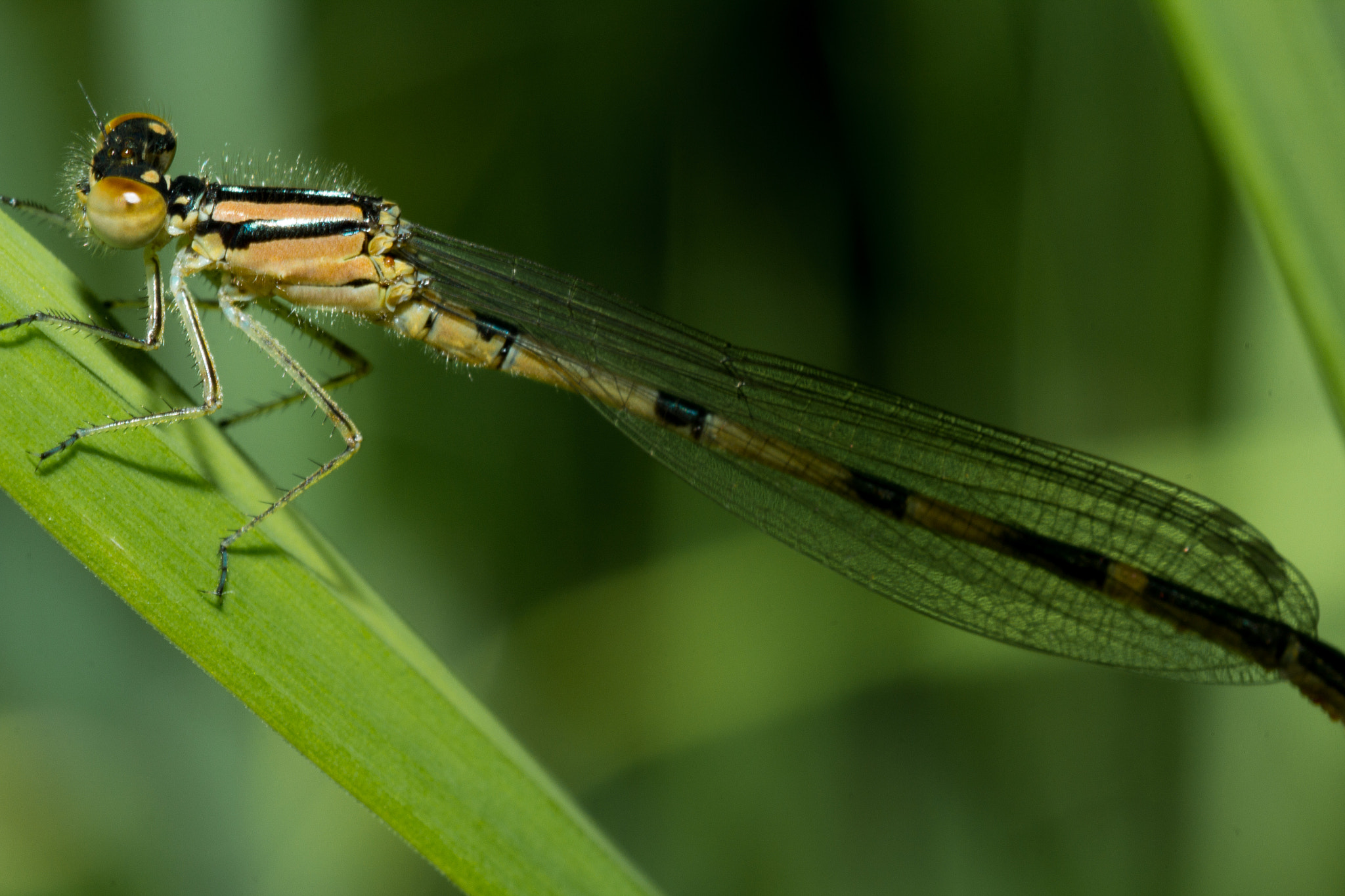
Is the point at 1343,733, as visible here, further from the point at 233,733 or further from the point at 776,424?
the point at 233,733

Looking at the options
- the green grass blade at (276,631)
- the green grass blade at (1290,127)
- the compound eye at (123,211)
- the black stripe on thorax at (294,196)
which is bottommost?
the green grass blade at (276,631)

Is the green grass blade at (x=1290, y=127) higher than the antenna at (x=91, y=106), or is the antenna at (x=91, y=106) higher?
the green grass blade at (x=1290, y=127)

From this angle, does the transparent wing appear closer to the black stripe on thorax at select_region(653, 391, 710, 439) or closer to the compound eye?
the black stripe on thorax at select_region(653, 391, 710, 439)

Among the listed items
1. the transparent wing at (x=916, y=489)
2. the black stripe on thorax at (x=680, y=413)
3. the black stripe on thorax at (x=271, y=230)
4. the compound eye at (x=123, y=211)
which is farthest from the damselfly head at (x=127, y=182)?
the black stripe on thorax at (x=680, y=413)

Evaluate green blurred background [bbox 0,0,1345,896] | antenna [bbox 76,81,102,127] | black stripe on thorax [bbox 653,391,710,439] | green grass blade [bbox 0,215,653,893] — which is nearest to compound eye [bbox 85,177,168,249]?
antenna [bbox 76,81,102,127]

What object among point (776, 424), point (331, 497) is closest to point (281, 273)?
point (331, 497)

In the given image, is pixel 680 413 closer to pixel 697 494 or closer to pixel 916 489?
pixel 697 494

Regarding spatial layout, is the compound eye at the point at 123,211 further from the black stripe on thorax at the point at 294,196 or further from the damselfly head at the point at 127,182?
the black stripe on thorax at the point at 294,196

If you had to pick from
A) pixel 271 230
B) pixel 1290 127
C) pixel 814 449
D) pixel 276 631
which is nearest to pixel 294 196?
pixel 271 230
